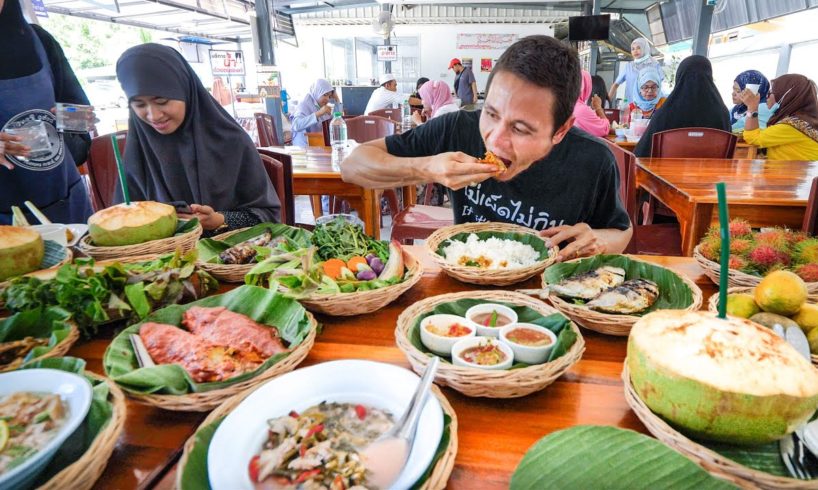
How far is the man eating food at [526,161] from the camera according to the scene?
1703 mm

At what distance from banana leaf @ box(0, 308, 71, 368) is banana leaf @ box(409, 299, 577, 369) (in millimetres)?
807

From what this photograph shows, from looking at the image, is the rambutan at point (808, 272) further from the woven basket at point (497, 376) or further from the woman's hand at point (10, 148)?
the woman's hand at point (10, 148)

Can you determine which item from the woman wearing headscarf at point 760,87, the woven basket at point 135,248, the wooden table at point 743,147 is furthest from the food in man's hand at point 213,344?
the woman wearing headscarf at point 760,87

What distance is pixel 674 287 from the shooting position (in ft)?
4.20

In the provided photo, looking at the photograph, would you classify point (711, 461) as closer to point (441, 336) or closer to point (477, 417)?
point (477, 417)

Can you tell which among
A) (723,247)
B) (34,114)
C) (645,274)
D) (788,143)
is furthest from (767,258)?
(788,143)

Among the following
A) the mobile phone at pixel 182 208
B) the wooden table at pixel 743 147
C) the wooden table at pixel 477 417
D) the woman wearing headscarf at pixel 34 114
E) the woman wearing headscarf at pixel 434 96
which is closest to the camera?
→ the wooden table at pixel 477 417

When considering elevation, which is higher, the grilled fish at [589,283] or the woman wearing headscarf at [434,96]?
the woman wearing headscarf at [434,96]

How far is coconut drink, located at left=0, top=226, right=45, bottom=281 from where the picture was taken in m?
1.31

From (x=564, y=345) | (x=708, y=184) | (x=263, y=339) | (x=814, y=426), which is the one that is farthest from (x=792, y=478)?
(x=708, y=184)

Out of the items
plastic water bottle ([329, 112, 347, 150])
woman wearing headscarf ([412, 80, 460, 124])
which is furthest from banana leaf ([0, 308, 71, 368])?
woman wearing headscarf ([412, 80, 460, 124])

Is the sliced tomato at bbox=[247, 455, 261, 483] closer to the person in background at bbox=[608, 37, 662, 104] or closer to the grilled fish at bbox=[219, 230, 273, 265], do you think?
the grilled fish at bbox=[219, 230, 273, 265]

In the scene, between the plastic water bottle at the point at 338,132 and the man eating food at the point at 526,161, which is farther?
the plastic water bottle at the point at 338,132

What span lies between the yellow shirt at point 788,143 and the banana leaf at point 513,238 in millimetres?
4193
